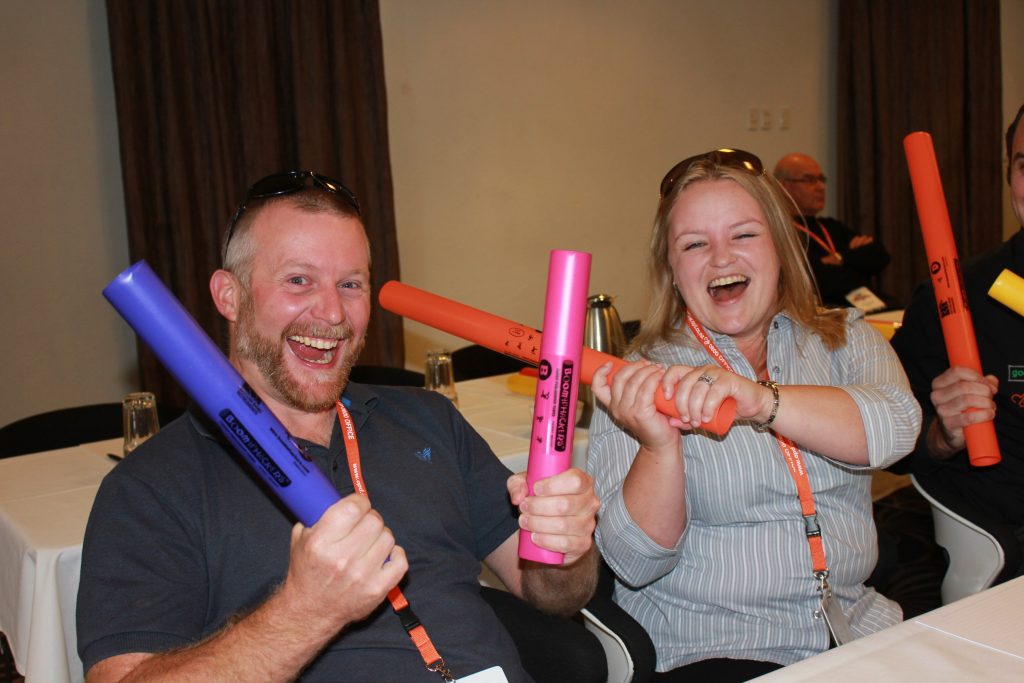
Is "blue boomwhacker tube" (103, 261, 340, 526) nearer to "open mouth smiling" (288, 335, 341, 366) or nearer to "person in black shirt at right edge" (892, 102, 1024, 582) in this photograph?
"open mouth smiling" (288, 335, 341, 366)

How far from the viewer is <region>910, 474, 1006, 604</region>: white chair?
6.91ft

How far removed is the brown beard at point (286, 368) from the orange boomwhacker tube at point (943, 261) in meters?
1.35

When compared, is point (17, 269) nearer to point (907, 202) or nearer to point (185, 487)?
point (185, 487)

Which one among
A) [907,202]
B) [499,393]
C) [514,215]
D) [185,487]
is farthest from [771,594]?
[907,202]

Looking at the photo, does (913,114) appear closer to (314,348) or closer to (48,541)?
(314,348)

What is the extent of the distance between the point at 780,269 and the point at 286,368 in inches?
40.8

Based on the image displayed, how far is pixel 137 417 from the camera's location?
237 centimetres

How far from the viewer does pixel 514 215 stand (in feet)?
18.4

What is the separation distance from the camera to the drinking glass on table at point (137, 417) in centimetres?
237

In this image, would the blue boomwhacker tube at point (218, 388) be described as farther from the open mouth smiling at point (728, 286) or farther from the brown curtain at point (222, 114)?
the brown curtain at point (222, 114)

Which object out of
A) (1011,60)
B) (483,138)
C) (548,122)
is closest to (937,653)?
(483,138)

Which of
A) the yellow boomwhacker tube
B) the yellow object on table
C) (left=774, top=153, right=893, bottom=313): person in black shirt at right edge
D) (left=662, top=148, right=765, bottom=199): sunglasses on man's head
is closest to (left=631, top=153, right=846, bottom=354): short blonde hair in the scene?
(left=662, top=148, right=765, bottom=199): sunglasses on man's head

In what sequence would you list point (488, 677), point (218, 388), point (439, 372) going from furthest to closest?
1. point (439, 372)
2. point (488, 677)
3. point (218, 388)

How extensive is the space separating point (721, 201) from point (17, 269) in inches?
133
